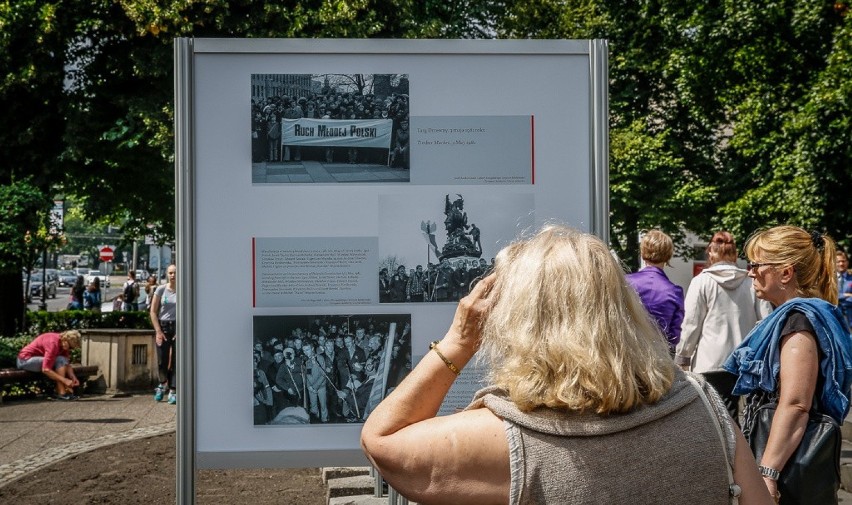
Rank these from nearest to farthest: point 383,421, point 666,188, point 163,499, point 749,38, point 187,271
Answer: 1. point 383,421
2. point 187,271
3. point 163,499
4. point 749,38
5. point 666,188

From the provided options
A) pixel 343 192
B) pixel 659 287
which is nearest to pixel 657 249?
pixel 659 287

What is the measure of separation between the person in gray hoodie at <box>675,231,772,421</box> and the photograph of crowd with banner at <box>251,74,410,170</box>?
4.38 metres

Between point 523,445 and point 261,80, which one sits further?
point 261,80

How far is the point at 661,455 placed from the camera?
1.81 m

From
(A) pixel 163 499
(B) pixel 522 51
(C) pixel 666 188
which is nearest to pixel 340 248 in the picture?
(B) pixel 522 51

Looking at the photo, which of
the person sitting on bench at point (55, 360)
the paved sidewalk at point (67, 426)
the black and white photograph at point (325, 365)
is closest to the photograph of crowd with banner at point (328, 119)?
the black and white photograph at point (325, 365)

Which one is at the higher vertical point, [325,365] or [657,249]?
[657,249]

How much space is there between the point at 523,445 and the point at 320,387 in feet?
6.10

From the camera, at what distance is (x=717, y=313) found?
289 inches

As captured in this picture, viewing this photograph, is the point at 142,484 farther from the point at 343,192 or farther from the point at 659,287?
the point at 343,192

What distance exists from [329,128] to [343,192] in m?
0.25

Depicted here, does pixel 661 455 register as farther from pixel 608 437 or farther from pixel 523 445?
pixel 523 445

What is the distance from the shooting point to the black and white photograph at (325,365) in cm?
351

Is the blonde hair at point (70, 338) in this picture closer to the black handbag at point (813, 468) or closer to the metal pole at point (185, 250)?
the metal pole at point (185, 250)
